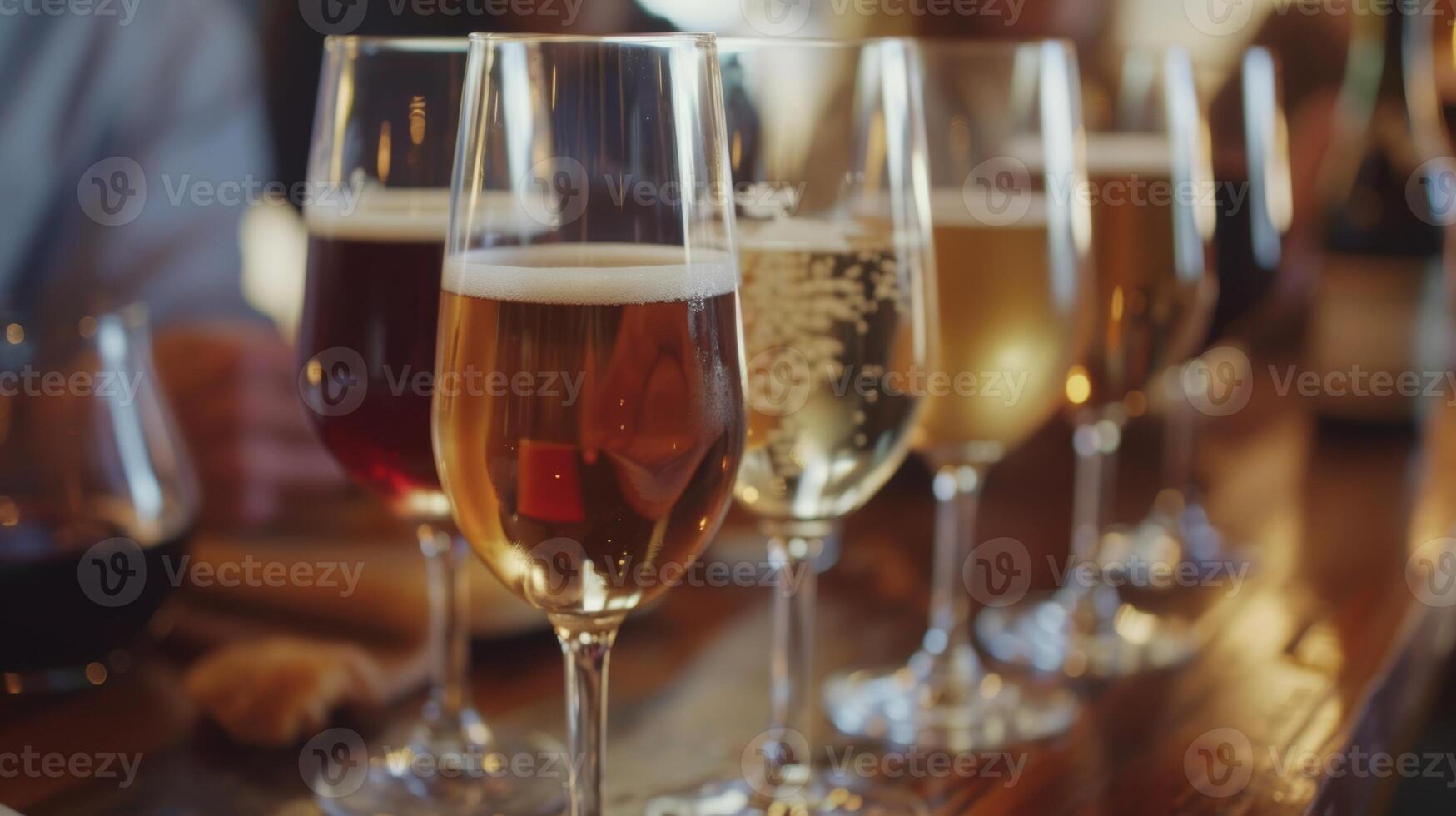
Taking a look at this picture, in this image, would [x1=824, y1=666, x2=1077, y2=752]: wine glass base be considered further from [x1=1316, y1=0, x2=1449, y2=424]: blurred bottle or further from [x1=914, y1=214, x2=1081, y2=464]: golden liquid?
[x1=1316, y1=0, x2=1449, y2=424]: blurred bottle

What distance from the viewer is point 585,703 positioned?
2.03 feet

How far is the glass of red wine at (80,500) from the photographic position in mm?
802

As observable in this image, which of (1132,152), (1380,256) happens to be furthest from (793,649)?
(1380,256)

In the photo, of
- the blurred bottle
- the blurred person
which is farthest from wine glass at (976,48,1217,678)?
the blurred person

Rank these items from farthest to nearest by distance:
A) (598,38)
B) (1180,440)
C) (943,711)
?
(1180,440), (943,711), (598,38)

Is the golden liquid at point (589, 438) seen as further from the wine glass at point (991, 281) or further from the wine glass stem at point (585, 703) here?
the wine glass at point (991, 281)

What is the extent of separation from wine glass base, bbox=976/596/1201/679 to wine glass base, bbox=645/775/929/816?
0.26 meters

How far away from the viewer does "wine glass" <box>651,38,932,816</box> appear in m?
0.75

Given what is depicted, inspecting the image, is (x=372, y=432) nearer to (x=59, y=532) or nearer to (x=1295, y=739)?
(x=59, y=532)

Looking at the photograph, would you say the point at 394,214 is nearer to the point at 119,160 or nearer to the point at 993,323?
the point at 993,323

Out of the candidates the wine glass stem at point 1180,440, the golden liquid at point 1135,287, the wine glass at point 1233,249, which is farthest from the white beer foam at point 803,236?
the wine glass stem at point 1180,440

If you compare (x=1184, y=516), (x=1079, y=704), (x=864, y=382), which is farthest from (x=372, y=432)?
(x=1184, y=516)

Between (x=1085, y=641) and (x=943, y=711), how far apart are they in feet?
0.63

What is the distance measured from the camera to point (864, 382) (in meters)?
0.77
